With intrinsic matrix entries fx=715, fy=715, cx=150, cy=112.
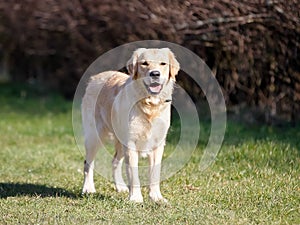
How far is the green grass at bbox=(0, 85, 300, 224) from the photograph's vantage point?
5.91 meters

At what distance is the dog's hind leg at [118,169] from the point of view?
7512 millimetres

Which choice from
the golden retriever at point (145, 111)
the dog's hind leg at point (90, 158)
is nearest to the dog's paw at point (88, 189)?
the dog's hind leg at point (90, 158)

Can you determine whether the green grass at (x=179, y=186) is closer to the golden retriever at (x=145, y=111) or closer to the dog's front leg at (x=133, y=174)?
the dog's front leg at (x=133, y=174)

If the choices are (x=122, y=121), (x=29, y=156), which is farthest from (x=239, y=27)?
(x=122, y=121)

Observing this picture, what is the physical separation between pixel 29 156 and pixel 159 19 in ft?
10.4

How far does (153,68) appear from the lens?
21.6ft

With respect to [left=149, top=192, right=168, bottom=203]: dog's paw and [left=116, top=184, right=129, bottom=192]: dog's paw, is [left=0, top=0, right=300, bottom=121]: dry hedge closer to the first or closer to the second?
[left=116, top=184, right=129, bottom=192]: dog's paw

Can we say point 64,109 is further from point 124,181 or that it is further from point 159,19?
point 124,181

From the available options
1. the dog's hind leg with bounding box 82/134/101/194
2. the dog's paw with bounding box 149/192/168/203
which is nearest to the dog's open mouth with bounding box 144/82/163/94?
the dog's paw with bounding box 149/192/168/203

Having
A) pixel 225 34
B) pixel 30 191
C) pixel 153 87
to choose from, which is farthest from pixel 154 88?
pixel 225 34

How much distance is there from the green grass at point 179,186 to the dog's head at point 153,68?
1094 mm

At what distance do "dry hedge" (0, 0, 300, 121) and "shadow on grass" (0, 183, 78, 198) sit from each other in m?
3.97

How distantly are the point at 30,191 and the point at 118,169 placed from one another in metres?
0.96

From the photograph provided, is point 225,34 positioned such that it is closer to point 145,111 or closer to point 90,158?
point 90,158
